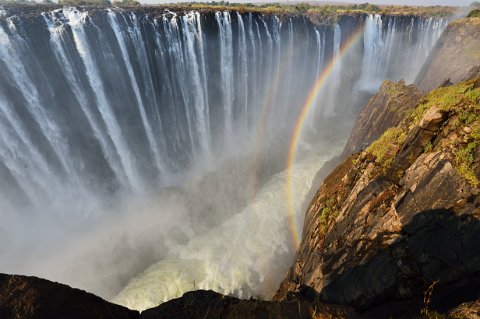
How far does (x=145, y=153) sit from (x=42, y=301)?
803 inches

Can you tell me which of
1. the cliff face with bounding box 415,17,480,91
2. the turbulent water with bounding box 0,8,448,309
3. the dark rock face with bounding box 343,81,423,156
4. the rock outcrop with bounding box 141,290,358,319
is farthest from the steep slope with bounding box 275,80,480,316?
the cliff face with bounding box 415,17,480,91

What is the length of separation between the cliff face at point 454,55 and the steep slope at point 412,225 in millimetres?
19251

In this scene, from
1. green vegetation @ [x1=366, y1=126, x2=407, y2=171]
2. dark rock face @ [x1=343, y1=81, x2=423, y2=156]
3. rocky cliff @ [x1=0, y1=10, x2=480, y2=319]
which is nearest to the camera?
rocky cliff @ [x1=0, y1=10, x2=480, y2=319]

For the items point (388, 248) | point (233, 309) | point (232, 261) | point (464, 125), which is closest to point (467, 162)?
point (464, 125)

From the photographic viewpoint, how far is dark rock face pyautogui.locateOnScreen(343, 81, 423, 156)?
13750mm

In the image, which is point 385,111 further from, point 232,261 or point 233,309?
point 233,309

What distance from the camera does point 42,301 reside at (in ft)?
12.0

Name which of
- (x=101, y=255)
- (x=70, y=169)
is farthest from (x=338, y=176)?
(x=70, y=169)

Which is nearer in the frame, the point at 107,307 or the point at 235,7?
the point at 107,307

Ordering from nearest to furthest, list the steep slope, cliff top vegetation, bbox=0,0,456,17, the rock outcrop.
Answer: the rock outcrop < the steep slope < cliff top vegetation, bbox=0,0,456,17

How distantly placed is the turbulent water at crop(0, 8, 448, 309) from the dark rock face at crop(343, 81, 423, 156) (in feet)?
20.7

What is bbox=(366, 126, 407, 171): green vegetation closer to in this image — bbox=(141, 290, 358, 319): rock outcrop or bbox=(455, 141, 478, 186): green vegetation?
bbox=(455, 141, 478, 186): green vegetation

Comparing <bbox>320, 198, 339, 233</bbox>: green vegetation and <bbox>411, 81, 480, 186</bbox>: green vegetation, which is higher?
<bbox>411, 81, 480, 186</bbox>: green vegetation

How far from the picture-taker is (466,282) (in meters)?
5.57
